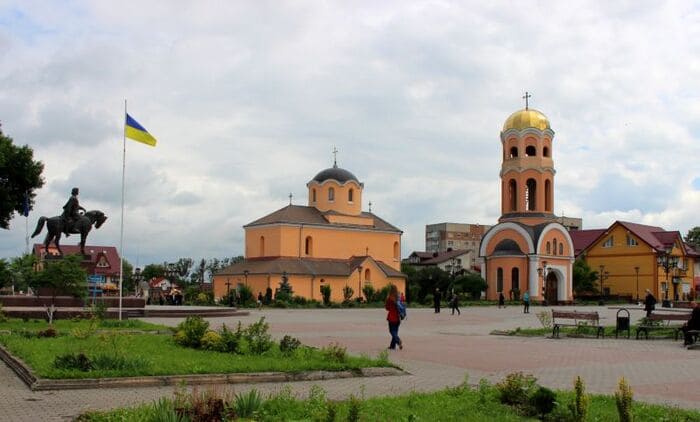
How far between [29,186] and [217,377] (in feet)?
105

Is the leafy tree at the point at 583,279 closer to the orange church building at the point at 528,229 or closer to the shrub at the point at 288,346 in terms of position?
the orange church building at the point at 528,229

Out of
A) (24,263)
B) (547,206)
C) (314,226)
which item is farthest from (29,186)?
(547,206)

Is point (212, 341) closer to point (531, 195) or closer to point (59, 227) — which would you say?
A: point (59, 227)

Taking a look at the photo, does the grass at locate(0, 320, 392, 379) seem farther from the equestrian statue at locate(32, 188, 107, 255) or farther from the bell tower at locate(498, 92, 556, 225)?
the bell tower at locate(498, 92, 556, 225)

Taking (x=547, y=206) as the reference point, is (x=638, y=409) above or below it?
below

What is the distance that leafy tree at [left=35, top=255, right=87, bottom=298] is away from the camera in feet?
76.7

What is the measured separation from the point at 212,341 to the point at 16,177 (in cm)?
2821

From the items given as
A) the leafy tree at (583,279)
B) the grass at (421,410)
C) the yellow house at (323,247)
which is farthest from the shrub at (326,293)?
the grass at (421,410)

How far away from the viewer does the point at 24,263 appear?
24.5 metres

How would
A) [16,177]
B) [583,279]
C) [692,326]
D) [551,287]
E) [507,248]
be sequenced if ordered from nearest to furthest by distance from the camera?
[692,326] → [16,177] → [507,248] → [551,287] → [583,279]

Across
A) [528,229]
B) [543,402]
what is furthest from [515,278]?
[543,402]

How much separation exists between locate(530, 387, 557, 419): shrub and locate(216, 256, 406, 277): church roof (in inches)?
2042

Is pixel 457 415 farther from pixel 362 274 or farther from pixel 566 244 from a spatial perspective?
pixel 566 244

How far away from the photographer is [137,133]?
2462 cm
